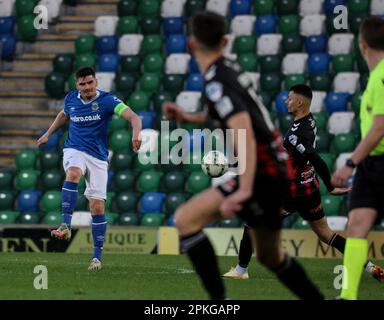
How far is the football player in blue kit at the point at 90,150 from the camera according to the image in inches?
430

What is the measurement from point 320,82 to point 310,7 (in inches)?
81.0

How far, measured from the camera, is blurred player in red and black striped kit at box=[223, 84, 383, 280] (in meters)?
9.77

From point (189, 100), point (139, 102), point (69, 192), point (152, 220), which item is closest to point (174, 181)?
point (152, 220)

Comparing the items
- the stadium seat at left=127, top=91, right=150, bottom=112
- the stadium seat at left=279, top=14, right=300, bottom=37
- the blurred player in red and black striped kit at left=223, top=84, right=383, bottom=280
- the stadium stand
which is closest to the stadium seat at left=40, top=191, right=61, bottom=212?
the stadium stand

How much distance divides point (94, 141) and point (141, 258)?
9.37 feet

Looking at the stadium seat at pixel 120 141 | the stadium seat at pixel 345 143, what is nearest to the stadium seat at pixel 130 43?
the stadium seat at pixel 120 141

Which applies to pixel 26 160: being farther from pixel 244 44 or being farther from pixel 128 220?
pixel 244 44

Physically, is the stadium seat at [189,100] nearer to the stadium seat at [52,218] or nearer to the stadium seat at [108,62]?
the stadium seat at [108,62]

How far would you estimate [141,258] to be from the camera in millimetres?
13500

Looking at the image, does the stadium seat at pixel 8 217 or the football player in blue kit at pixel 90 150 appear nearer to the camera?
the football player in blue kit at pixel 90 150

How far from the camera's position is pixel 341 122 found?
16797 millimetres

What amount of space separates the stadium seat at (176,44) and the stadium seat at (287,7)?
1765 millimetres
